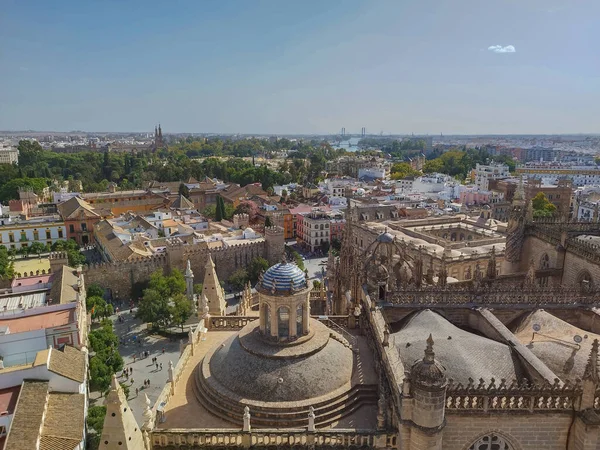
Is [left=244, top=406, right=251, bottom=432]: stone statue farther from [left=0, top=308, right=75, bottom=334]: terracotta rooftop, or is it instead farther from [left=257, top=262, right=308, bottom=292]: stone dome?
[left=0, top=308, right=75, bottom=334]: terracotta rooftop

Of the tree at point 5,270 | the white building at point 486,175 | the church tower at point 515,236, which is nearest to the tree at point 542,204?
the white building at point 486,175

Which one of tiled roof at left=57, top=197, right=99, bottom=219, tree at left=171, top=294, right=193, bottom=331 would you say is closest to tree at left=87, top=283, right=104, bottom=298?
tree at left=171, top=294, right=193, bottom=331

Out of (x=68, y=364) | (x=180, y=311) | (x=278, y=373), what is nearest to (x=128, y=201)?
(x=180, y=311)

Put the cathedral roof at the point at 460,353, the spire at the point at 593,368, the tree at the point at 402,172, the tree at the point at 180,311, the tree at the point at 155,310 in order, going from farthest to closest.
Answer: the tree at the point at 402,172 → the tree at the point at 155,310 → the tree at the point at 180,311 → the cathedral roof at the point at 460,353 → the spire at the point at 593,368

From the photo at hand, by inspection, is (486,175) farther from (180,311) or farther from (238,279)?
(180,311)

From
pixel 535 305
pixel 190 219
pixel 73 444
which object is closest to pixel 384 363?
pixel 535 305

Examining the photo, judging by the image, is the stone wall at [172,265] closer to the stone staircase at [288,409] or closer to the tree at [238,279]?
the tree at [238,279]

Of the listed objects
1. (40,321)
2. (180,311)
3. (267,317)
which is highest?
(267,317)
